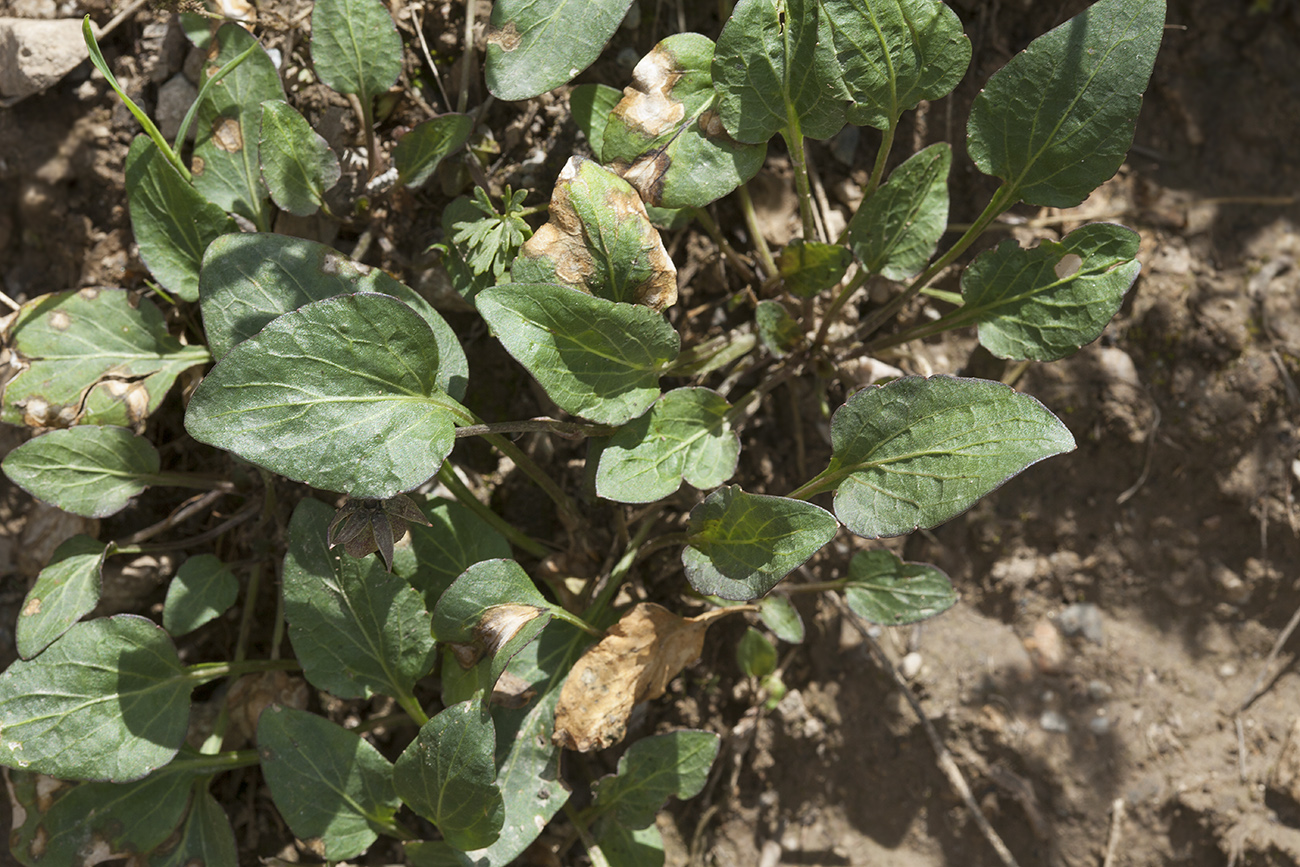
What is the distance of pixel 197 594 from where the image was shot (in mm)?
2012

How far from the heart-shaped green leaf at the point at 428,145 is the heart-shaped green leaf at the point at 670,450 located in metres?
0.77

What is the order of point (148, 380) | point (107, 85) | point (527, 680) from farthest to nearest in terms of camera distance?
point (107, 85), point (148, 380), point (527, 680)

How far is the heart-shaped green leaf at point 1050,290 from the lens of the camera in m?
1.79

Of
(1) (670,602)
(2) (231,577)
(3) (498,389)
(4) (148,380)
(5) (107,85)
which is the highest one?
(5) (107,85)

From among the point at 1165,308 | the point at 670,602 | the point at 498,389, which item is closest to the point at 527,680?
the point at 670,602

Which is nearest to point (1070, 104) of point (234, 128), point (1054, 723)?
point (1054, 723)

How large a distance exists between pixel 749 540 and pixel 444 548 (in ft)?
2.32

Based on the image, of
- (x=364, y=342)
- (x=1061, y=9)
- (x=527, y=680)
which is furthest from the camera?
(x=1061, y=9)

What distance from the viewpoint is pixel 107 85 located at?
2197mm

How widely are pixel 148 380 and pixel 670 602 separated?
1371 mm

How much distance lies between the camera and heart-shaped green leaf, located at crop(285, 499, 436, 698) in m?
1.86

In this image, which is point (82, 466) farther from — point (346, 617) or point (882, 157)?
point (882, 157)

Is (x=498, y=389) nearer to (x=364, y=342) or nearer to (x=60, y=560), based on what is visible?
(x=364, y=342)

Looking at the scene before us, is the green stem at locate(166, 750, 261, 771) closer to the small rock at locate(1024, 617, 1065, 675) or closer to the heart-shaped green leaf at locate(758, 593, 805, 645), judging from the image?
the heart-shaped green leaf at locate(758, 593, 805, 645)
